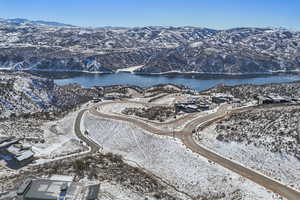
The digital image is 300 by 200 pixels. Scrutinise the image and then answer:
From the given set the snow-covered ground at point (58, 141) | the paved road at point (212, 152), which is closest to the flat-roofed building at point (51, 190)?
the snow-covered ground at point (58, 141)

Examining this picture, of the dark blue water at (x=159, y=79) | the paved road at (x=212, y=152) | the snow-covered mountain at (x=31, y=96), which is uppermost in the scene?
the paved road at (x=212, y=152)

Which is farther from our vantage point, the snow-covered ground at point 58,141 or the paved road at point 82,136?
the paved road at point 82,136

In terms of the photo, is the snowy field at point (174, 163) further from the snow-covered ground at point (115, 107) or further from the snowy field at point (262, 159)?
the snow-covered ground at point (115, 107)

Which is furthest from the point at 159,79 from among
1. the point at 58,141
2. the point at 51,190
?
the point at 51,190

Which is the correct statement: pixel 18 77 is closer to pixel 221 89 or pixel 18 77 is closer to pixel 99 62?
pixel 221 89

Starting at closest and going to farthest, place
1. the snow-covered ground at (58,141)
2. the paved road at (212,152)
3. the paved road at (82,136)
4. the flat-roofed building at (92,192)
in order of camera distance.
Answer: the flat-roofed building at (92,192) → the paved road at (212,152) → the snow-covered ground at (58,141) → the paved road at (82,136)

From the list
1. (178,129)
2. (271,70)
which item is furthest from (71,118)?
(271,70)

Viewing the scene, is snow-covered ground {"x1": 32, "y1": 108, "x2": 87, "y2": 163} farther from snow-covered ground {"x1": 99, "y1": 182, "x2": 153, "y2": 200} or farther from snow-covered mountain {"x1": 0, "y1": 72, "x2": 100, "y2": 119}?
snow-covered mountain {"x1": 0, "y1": 72, "x2": 100, "y2": 119}

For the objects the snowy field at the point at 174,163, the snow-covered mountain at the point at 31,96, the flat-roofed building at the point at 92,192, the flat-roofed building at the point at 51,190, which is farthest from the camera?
the snow-covered mountain at the point at 31,96
